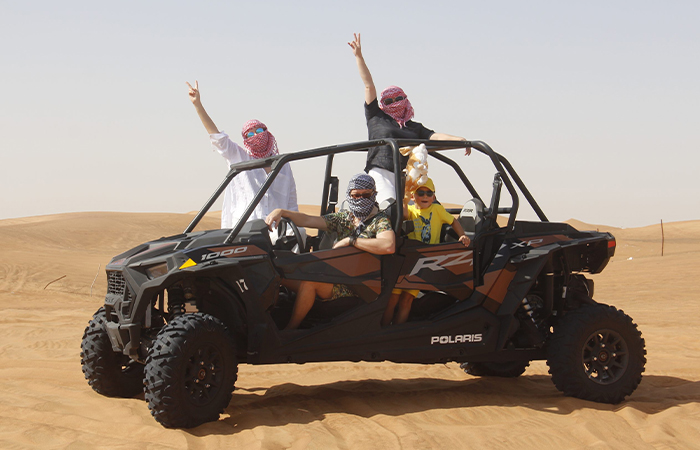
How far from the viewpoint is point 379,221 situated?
584cm

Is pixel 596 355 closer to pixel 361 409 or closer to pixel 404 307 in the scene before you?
pixel 404 307

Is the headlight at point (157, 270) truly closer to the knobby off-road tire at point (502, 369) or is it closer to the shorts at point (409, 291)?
the shorts at point (409, 291)

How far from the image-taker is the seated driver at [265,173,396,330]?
573cm

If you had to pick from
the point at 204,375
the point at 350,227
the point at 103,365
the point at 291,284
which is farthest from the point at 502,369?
the point at 103,365

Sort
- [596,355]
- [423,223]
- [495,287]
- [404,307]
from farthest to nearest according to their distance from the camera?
[596,355]
[495,287]
[423,223]
[404,307]

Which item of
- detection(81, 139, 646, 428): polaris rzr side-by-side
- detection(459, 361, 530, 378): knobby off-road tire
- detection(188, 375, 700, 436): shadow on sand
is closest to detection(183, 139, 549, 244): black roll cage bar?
detection(81, 139, 646, 428): polaris rzr side-by-side

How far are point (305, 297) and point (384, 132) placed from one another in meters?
2.08

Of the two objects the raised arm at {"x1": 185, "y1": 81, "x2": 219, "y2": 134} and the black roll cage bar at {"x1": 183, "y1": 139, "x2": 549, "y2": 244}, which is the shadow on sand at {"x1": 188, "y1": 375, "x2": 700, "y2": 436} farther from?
the raised arm at {"x1": 185, "y1": 81, "x2": 219, "y2": 134}

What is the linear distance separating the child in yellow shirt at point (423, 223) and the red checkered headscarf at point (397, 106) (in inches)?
47.1

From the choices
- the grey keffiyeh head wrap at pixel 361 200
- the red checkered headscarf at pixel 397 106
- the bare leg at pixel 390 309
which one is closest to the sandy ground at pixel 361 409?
the bare leg at pixel 390 309

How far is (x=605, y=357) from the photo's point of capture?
21.8 feet

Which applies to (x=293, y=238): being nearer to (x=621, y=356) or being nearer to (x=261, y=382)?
(x=261, y=382)

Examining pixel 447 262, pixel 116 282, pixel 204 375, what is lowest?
pixel 204 375

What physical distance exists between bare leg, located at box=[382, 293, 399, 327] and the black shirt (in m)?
1.34
